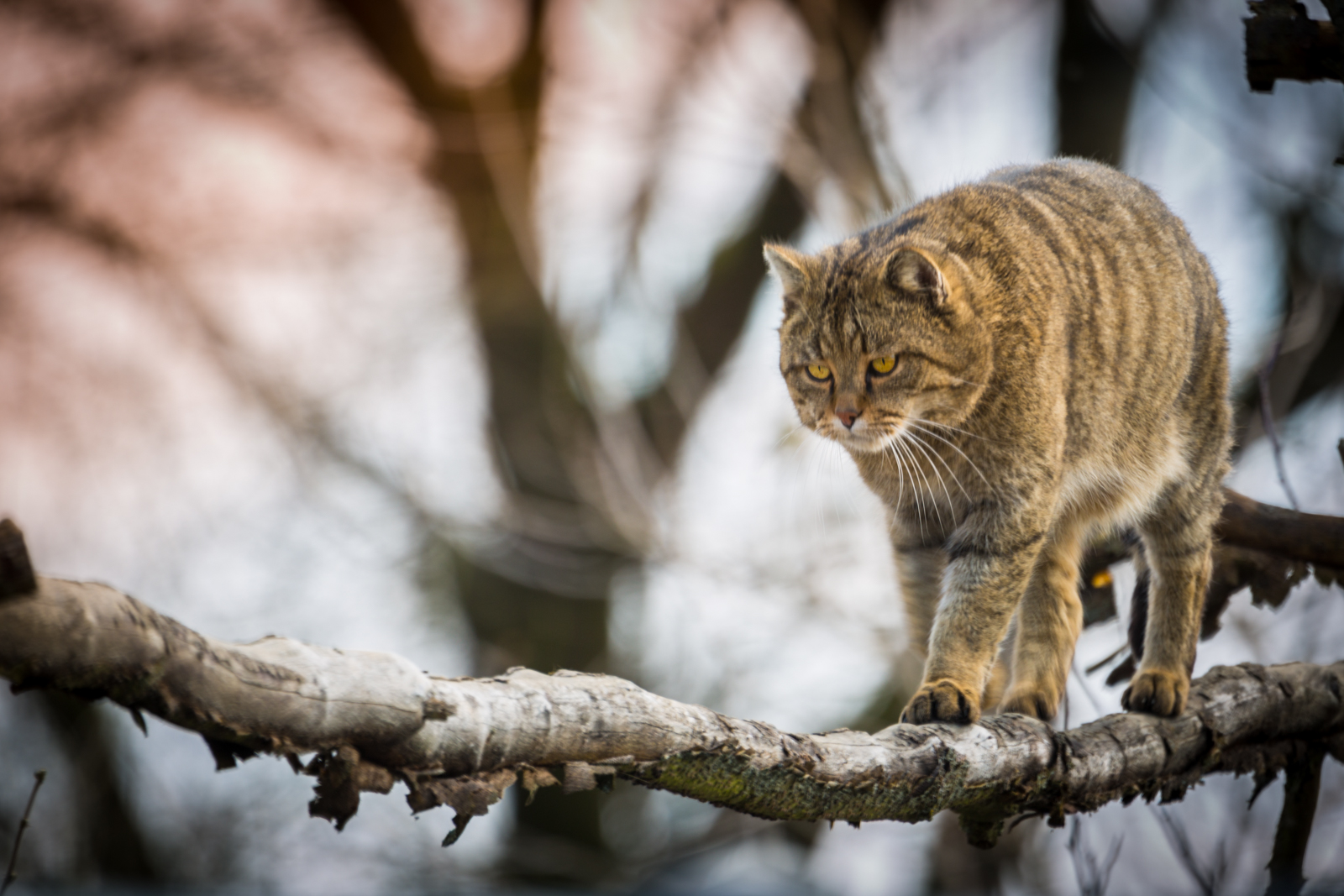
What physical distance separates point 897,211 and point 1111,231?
0.70m

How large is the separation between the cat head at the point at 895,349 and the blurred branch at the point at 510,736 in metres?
0.85

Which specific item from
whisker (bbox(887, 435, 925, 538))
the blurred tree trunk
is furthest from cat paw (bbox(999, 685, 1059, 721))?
the blurred tree trunk

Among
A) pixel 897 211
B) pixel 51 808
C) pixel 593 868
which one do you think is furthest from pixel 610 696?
pixel 51 808

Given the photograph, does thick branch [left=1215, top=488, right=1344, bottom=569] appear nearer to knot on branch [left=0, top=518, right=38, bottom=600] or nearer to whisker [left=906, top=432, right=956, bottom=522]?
whisker [left=906, top=432, right=956, bottom=522]

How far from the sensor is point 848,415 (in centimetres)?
276

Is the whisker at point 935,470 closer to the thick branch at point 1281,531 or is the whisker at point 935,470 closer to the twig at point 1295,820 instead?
the thick branch at point 1281,531

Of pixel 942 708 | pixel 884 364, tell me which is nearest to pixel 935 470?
pixel 884 364

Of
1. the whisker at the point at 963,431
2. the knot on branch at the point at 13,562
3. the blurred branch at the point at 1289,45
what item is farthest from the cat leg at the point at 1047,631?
the knot on branch at the point at 13,562

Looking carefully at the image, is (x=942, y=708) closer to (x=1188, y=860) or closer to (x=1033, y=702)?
(x=1033, y=702)

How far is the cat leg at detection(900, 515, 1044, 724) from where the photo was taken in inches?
103

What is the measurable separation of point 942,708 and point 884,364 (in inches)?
37.1

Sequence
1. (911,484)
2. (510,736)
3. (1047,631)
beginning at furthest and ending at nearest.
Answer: (1047,631) < (911,484) < (510,736)

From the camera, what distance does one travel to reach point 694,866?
21.3ft

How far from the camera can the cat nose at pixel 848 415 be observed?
2.75 metres
